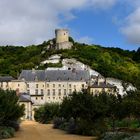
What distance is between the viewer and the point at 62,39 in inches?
7411

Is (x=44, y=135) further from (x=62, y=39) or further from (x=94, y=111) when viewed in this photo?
(x=62, y=39)

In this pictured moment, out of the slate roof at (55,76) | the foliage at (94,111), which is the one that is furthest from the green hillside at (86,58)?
the foliage at (94,111)

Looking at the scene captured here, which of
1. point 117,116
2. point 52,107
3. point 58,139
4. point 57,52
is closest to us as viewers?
point 58,139

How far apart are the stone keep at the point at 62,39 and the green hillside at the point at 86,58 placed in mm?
3537

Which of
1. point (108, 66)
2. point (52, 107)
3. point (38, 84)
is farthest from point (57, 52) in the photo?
point (52, 107)

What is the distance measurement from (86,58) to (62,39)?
62.0 ft

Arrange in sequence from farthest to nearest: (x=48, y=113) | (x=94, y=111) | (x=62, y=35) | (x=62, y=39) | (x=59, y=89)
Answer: (x=62, y=39) → (x=62, y=35) → (x=59, y=89) → (x=48, y=113) → (x=94, y=111)

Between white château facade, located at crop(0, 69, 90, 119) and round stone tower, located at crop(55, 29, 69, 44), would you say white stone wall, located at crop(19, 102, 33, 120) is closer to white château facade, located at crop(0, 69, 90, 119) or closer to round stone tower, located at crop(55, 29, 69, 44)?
white château facade, located at crop(0, 69, 90, 119)

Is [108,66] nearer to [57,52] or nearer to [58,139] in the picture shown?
[57,52]

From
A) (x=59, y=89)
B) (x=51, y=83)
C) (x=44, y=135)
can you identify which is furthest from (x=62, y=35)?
(x=44, y=135)

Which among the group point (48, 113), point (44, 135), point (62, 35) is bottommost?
point (44, 135)

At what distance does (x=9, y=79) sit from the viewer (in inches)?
5374

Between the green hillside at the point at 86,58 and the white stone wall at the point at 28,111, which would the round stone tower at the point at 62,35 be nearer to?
the green hillside at the point at 86,58

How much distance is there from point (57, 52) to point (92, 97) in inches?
5232
